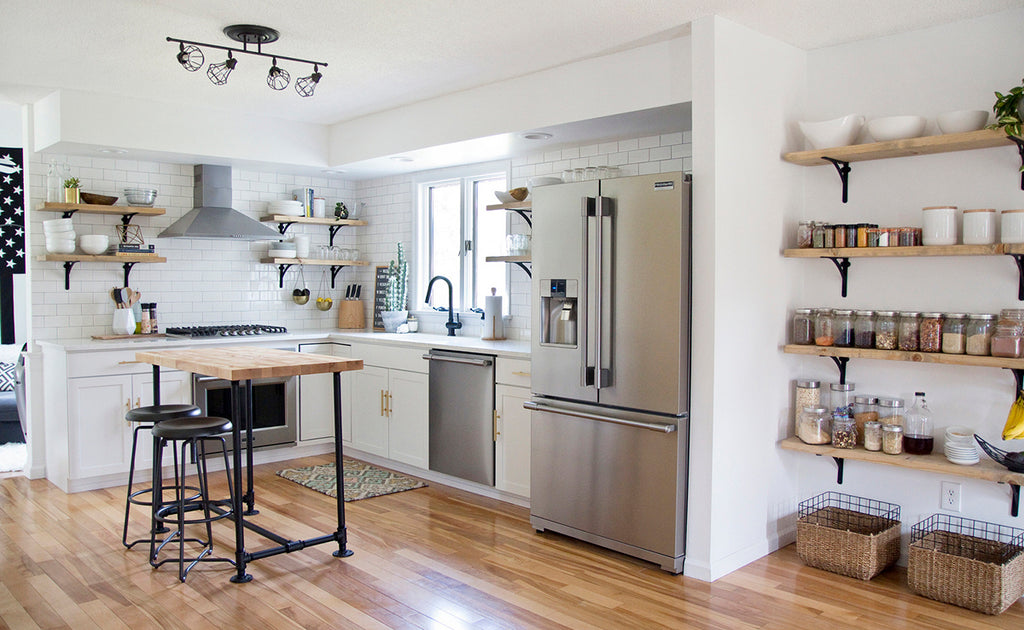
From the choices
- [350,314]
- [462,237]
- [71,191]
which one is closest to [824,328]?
[462,237]

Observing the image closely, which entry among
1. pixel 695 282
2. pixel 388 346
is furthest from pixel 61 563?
pixel 695 282

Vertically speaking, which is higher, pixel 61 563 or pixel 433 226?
pixel 433 226

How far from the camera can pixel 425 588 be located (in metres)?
3.40

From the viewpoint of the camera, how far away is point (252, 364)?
141 inches

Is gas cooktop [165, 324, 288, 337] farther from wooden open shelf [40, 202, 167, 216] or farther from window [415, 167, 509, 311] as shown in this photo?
window [415, 167, 509, 311]

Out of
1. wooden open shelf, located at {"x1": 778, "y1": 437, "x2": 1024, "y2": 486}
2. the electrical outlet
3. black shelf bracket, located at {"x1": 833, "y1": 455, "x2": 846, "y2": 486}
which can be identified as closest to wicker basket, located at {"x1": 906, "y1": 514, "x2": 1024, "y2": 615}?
the electrical outlet

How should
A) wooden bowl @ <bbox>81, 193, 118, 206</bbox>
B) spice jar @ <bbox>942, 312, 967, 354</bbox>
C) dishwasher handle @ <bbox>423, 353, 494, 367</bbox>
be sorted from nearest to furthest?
spice jar @ <bbox>942, 312, 967, 354</bbox>, dishwasher handle @ <bbox>423, 353, 494, 367</bbox>, wooden bowl @ <bbox>81, 193, 118, 206</bbox>

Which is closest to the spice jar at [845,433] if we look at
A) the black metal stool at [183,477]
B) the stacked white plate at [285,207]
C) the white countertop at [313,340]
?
the white countertop at [313,340]

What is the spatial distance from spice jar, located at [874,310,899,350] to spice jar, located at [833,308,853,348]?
124mm

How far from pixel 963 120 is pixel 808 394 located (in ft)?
4.59

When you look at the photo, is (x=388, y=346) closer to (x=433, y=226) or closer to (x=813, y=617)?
(x=433, y=226)

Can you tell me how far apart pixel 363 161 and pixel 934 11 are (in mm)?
3806

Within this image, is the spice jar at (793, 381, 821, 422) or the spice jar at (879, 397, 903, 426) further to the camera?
the spice jar at (793, 381, 821, 422)

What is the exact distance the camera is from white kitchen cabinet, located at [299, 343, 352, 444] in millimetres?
5816
